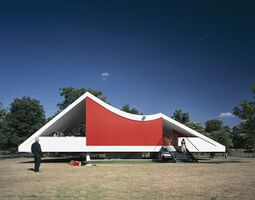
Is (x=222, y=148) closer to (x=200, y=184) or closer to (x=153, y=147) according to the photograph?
(x=153, y=147)

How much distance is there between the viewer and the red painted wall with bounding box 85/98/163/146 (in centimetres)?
2622

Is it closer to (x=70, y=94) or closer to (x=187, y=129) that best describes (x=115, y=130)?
(x=187, y=129)

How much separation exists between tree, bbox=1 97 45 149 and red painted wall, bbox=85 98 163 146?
948 inches

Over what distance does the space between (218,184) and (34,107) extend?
141ft

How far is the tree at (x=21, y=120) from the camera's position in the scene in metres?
47.4

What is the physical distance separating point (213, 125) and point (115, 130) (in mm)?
76177

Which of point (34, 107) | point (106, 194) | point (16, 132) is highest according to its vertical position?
point (34, 107)

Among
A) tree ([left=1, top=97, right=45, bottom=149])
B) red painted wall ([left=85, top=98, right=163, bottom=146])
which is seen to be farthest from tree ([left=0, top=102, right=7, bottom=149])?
red painted wall ([left=85, top=98, right=163, bottom=146])

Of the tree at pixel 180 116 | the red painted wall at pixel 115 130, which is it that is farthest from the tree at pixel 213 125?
the red painted wall at pixel 115 130

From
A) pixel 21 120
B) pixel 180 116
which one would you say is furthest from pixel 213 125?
pixel 21 120

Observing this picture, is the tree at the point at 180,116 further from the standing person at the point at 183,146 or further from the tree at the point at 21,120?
the standing person at the point at 183,146

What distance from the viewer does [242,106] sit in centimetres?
2502

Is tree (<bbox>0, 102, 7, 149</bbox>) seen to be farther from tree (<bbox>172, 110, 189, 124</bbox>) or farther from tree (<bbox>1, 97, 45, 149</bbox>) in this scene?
tree (<bbox>172, 110, 189, 124</bbox>)

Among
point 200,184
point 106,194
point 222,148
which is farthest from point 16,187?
point 222,148
